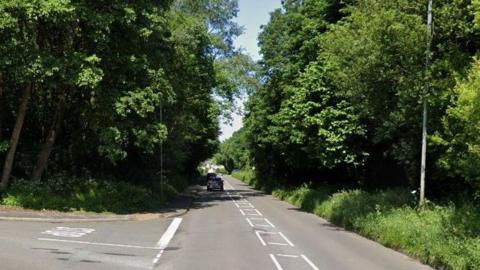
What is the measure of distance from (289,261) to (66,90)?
748 inches

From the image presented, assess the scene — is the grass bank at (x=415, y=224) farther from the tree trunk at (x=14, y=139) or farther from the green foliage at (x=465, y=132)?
the tree trunk at (x=14, y=139)

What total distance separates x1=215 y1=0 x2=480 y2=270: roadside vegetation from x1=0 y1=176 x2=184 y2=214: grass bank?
1027cm

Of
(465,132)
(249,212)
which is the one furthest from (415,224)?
(249,212)

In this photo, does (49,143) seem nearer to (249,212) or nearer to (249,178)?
(249,212)

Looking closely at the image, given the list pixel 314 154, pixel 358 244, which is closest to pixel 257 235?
pixel 358 244

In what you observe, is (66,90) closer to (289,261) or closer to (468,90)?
(289,261)

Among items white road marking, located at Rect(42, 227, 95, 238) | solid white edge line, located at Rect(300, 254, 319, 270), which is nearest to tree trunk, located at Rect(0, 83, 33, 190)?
white road marking, located at Rect(42, 227, 95, 238)

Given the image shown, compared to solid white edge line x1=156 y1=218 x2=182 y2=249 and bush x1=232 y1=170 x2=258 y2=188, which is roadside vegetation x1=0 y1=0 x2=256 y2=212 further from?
bush x1=232 y1=170 x2=258 y2=188

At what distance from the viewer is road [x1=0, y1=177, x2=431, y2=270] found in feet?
48.9

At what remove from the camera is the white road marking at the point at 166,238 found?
16.1m

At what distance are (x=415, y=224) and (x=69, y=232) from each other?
11.9 meters

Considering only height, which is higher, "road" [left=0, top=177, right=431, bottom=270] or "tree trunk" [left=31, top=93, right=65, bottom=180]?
"tree trunk" [left=31, top=93, right=65, bottom=180]

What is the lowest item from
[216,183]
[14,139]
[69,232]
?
[69,232]

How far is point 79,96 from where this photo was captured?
3219 cm
